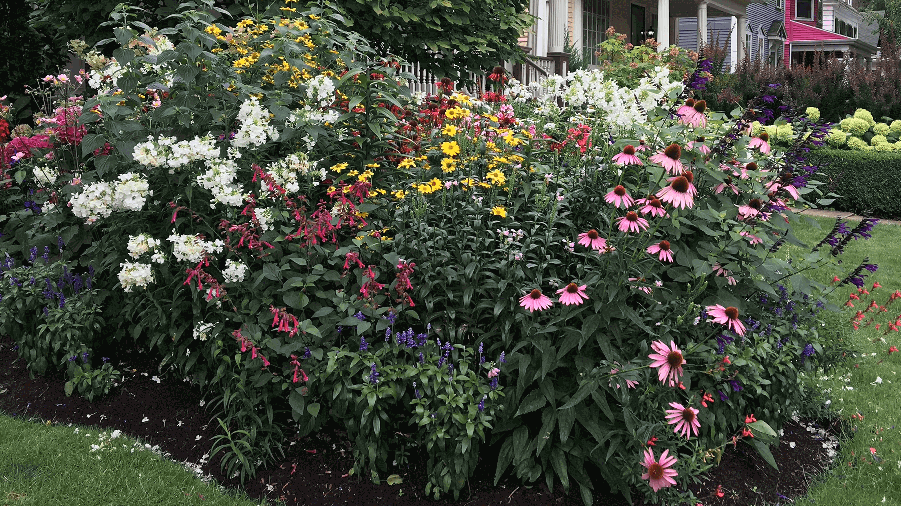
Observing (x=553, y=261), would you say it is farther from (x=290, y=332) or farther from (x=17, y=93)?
(x=17, y=93)

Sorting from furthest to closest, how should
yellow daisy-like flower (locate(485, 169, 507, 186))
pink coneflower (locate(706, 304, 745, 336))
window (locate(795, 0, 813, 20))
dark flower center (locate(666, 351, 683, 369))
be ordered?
window (locate(795, 0, 813, 20)), yellow daisy-like flower (locate(485, 169, 507, 186)), pink coneflower (locate(706, 304, 745, 336)), dark flower center (locate(666, 351, 683, 369))

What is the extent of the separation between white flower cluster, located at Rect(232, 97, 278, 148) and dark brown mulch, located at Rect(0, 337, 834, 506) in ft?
4.34

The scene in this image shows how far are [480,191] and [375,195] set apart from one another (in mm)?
496

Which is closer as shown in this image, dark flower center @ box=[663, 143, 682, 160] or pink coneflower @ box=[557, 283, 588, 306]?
pink coneflower @ box=[557, 283, 588, 306]

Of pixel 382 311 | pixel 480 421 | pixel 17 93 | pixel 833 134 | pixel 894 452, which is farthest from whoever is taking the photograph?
pixel 833 134

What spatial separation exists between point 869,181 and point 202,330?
855 centimetres

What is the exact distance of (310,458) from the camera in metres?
3.22

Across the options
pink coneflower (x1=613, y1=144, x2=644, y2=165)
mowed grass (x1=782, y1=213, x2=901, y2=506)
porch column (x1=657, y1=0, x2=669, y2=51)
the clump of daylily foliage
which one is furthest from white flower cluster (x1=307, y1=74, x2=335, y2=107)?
porch column (x1=657, y1=0, x2=669, y2=51)

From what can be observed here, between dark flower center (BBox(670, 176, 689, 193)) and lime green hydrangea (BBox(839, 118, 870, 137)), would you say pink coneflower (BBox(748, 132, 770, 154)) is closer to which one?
dark flower center (BBox(670, 176, 689, 193))

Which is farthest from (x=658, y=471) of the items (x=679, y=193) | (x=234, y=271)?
(x=234, y=271)

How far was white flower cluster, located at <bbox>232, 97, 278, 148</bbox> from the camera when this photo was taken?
3203 mm

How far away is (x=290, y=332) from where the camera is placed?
301 cm

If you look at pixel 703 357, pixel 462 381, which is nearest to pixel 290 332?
pixel 462 381

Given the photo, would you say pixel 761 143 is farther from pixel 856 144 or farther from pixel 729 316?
pixel 856 144
